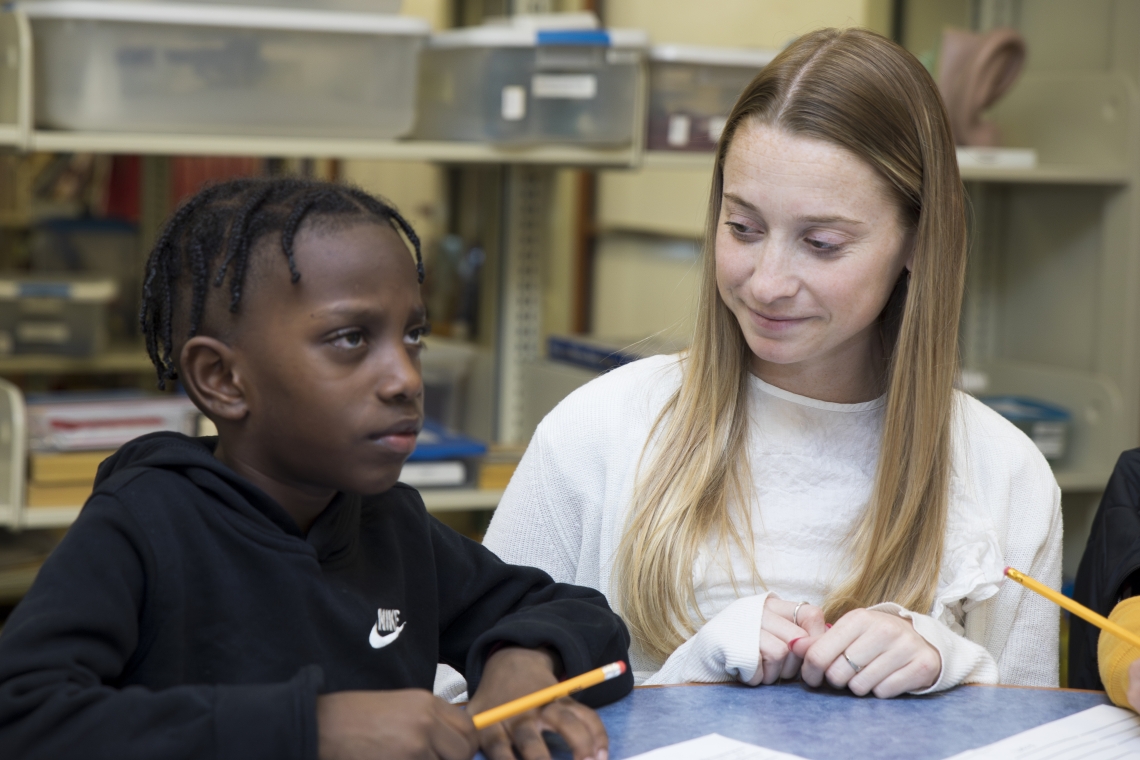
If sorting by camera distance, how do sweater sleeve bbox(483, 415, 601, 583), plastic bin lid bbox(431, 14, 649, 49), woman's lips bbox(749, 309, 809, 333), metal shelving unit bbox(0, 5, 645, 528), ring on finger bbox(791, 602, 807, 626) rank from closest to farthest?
1. ring on finger bbox(791, 602, 807, 626)
2. woman's lips bbox(749, 309, 809, 333)
3. sweater sleeve bbox(483, 415, 601, 583)
4. metal shelving unit bbox(0, 5, 645, 528)
5. plastic bin lid bbox(431, 14, 649, 49)

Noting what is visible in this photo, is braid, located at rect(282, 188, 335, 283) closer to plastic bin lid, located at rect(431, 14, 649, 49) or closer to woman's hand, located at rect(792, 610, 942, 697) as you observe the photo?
woman's hand, located at rect(792, 610, 942, 697)

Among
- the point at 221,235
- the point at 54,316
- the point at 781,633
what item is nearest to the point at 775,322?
the point at 781,633

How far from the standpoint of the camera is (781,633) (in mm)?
914

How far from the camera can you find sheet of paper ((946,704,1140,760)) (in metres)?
0.77

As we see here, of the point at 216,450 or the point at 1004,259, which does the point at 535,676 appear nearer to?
the point at 216,450

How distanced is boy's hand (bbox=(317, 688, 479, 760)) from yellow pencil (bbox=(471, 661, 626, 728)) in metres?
0.01

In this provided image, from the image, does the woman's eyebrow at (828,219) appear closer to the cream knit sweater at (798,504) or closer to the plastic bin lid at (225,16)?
the cream knit sweater at (798,504)

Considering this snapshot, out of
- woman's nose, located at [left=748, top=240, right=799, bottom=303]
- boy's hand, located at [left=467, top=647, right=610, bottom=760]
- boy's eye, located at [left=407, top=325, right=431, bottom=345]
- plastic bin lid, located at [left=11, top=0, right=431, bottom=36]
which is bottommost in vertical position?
boy's hand, located at [left=467, top=647, right=610, bottom=760]

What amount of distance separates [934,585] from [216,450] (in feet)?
2.07

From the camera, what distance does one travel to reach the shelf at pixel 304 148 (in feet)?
5.58

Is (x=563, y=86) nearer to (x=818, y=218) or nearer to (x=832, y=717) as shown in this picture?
(x=818, y=218)

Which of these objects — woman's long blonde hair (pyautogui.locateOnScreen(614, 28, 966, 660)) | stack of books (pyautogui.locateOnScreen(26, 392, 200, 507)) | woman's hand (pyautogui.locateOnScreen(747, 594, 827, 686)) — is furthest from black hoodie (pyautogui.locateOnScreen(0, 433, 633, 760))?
stack of books (pyautogui.locateOnScreen(26, 392, 200, 507))

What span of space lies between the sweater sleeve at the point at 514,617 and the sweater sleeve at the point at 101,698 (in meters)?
0.19

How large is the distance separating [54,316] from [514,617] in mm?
2413
